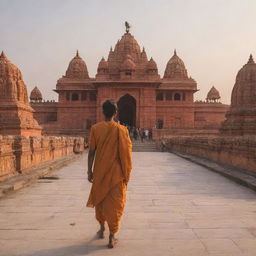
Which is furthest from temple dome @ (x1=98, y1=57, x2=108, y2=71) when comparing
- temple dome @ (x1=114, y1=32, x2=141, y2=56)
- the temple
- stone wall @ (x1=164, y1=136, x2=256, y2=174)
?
stone wall @ (x1=164, y1=136, x2=256, y2=174)

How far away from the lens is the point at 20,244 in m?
3.56

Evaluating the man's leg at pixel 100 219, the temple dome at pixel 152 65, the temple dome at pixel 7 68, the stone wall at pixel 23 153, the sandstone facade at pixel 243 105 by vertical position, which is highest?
the temple dome at pixel 152 65

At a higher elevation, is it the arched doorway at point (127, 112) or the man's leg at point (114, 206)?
the arched doorway at point (127, 112)

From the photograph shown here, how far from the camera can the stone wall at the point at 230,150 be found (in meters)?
8.65

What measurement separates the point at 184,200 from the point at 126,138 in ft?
8.08

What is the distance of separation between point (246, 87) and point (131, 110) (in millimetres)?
26697

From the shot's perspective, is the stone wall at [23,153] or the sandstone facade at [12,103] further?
the sandstone facade at [12,103]

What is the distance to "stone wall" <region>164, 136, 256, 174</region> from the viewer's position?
28.4 ft

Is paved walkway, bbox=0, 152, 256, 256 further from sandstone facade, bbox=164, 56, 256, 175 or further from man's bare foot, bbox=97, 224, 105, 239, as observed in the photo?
sandstone facade, bbox=164, 56, 256, 175

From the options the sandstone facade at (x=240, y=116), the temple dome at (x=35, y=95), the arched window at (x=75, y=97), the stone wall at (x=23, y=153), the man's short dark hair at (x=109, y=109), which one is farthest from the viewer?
the temple dome at (x=35, y=95)

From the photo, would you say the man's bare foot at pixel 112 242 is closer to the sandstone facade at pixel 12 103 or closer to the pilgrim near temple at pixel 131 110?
the pilgrim near temple at pixel 131 110

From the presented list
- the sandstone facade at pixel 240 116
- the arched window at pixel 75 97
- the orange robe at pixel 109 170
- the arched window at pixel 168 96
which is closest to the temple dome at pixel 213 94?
the arched window at pixel 168 96

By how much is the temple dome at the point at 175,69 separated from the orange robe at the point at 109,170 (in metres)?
43.2

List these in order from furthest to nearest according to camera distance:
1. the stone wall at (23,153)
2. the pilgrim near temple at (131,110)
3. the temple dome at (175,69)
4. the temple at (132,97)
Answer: the temple dome at (175,69), the temple at (132,97), the pilgrim near temple at (131,110), the stone wall at (23,153)
